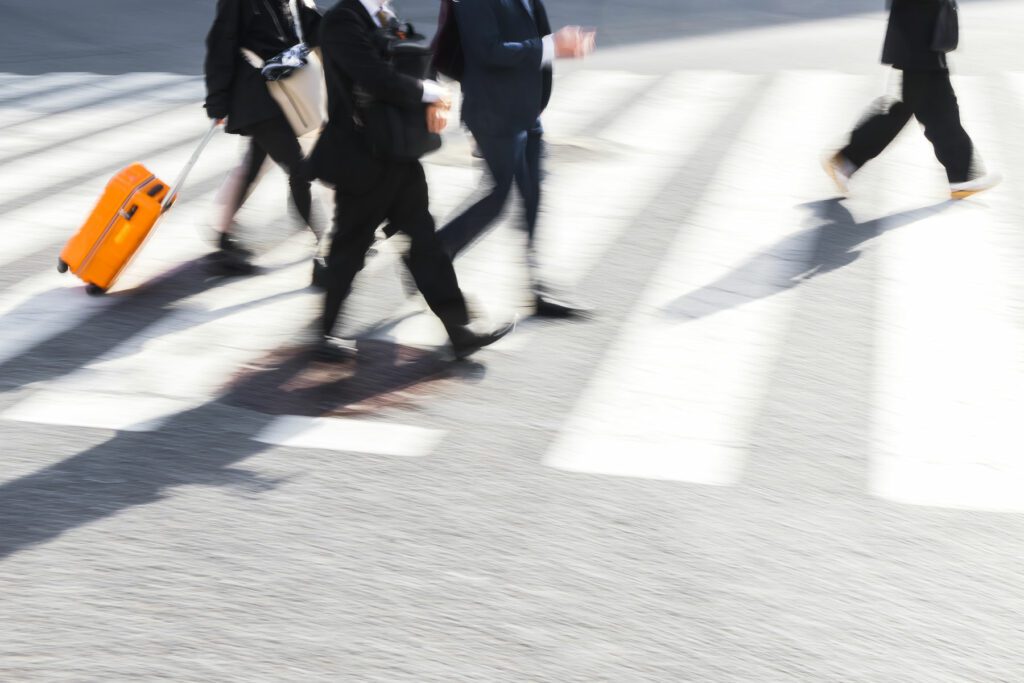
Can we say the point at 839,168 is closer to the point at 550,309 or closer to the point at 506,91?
the point at 550,309

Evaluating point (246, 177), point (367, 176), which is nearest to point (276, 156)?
point (246, 177)

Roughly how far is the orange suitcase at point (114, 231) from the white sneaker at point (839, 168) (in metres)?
3.99

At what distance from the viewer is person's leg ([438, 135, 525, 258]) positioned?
5656mm

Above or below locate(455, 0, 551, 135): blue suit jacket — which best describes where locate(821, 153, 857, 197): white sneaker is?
below

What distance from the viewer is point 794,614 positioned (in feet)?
11.8

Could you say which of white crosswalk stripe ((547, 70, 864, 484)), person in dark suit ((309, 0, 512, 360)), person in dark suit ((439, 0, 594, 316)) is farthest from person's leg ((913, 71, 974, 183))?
person in dark suit ((309, 0, 512, 360))

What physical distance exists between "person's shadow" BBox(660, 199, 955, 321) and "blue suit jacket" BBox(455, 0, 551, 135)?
1.25m

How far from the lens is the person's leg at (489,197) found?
5656mm

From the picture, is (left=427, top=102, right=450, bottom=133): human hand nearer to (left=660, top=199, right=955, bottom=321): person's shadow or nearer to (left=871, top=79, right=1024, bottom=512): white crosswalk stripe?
(left=660, top=199, right=955, bottom=321): person's shadow

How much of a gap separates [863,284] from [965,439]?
1845 millimetres

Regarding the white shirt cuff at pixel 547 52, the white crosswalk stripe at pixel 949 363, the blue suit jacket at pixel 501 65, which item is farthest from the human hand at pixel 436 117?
the white crosswalk stripe at pixel 949 363

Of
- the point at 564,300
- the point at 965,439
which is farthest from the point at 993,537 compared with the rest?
the point at 564,300

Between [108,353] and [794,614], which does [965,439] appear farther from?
[108,353]

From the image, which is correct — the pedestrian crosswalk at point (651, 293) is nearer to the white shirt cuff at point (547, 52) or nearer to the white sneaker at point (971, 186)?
the white sneaker at point (971, 186)
